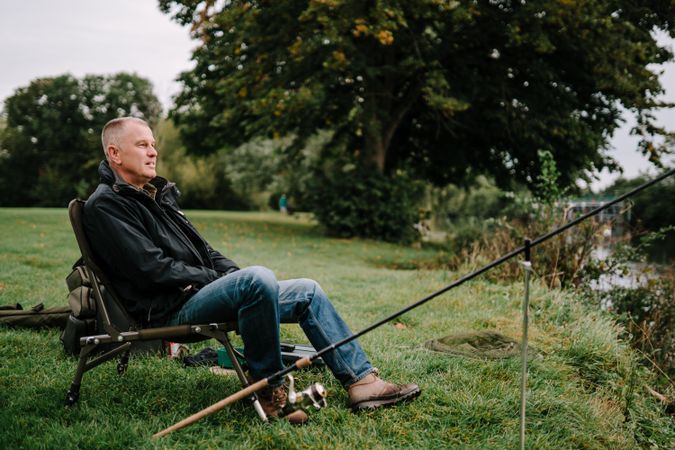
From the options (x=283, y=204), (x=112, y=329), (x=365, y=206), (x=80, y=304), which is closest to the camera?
(x=112, y=329)

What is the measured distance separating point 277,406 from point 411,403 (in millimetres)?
819

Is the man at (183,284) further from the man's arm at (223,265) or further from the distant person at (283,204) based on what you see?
the distant person at (283,204)

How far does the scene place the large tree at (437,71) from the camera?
1266 cm

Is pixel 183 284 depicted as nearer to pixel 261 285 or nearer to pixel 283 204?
pixel 261 285

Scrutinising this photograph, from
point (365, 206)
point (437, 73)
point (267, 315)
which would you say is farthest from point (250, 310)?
point (365, 206)

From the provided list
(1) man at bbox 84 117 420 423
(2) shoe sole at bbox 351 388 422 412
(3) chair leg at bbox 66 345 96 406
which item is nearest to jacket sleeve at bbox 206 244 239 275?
(1) man at bbox 84 117 420 423

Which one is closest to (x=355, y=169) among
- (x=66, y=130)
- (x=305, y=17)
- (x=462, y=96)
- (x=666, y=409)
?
(x=462, y=96)

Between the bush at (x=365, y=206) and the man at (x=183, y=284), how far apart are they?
1209 cm

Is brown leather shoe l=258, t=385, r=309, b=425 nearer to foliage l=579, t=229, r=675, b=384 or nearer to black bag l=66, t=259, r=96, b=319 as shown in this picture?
black bag l=66, t=259, r=96, b=319

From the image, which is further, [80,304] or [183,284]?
[80,304]

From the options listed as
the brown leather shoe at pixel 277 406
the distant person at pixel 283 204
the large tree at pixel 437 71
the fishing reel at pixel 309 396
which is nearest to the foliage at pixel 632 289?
the brown leather shoe at pixel 277 406

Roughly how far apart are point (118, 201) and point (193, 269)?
1.81 ft

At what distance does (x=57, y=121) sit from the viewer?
140 ft

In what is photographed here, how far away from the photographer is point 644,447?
3705 mm
